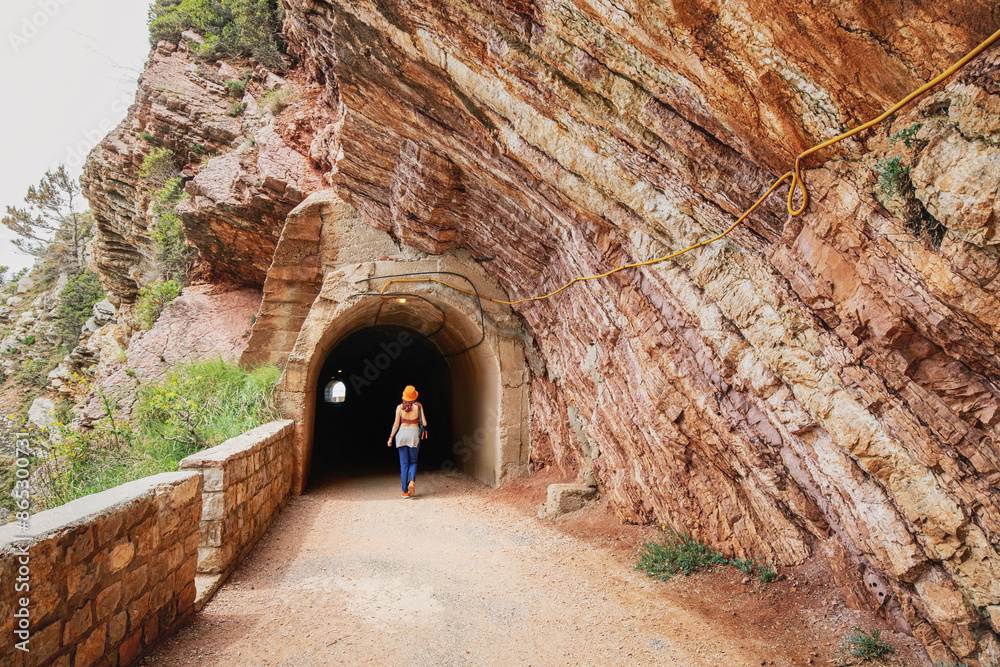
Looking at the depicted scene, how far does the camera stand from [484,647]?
3242 mm

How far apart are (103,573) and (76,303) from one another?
16781 millimetres

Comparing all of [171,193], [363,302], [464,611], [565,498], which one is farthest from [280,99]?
[464,611]

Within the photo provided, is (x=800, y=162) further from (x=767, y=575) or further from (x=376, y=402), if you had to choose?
(x=376, y=402)

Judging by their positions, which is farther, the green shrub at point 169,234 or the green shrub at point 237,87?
the green shrub at point 237,87

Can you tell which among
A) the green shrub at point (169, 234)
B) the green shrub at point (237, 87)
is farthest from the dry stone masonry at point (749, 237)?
the green shrub at point (237, 87)

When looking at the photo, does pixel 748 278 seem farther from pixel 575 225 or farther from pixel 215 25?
pixel 215 25

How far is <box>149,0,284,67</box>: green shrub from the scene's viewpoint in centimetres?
1200

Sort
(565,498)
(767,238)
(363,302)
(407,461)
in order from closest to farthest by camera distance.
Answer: (767,238), (565,498), (407,461), (363,302)

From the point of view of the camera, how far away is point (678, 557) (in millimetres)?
4695

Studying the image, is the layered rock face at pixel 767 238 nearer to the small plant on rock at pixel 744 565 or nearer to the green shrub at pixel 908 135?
the green shrub at pixel 908 135

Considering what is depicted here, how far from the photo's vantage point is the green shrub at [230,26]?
472 inches

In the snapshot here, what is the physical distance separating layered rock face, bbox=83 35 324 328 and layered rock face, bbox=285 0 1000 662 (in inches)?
166

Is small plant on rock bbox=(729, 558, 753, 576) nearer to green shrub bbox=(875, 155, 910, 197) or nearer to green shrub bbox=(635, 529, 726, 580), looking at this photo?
green shrub bbox=(635, 529, 726, 580)

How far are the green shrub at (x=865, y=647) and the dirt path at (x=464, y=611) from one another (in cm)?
12
